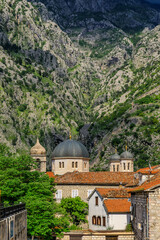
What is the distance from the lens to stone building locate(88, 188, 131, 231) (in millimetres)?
68875

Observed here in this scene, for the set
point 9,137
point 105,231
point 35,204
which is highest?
point 9,137

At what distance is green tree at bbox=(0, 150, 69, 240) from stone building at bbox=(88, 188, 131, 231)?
22.1 ft

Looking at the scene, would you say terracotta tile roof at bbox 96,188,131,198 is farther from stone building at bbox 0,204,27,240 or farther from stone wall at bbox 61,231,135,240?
stone building at bbox 0,204,27,240

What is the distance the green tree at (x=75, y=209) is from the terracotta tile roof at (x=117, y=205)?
10261 millimetres

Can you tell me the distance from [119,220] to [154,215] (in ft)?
62.3

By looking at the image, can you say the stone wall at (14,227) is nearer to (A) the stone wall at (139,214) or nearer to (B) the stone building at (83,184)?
(A) the stone wall at (139,214)

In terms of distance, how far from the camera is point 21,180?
2766 inches

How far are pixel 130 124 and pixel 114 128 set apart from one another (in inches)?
440

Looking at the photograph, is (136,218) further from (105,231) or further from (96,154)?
(96,154)

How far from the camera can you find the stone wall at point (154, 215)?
50344 millimetres

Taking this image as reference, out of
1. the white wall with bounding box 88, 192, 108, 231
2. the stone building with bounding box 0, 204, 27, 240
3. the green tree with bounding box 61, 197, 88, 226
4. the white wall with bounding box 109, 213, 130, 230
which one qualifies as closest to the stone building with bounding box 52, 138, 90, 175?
the green tree with bounding box 61, 197, 88, 226

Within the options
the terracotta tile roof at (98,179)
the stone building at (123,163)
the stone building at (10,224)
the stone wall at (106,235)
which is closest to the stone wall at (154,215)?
the stone wall at (106,235)

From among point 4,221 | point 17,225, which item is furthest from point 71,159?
point 4,221

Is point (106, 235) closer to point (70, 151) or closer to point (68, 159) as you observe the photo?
point (68, 159)
